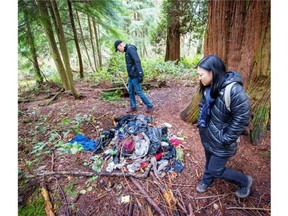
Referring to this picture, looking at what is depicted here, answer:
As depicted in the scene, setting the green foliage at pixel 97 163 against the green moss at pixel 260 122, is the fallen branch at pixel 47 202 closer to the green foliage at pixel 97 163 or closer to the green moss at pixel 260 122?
the green foliage at pixel 97 163

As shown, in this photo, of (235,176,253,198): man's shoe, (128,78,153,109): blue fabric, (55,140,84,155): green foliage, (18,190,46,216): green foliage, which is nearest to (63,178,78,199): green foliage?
(18,190,46,216): green foliage

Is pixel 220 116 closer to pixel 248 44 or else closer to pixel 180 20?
pixel 248 44

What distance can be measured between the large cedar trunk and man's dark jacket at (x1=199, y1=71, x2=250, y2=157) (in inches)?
57.4

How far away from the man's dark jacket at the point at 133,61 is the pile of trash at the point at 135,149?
53.1 inches

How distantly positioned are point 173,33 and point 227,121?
10963 mm

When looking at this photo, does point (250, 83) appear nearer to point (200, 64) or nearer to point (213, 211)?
point (200, 64)

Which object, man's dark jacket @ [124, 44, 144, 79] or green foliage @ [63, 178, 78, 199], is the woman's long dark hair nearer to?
green foliage @ [63, 178, 78, 199]

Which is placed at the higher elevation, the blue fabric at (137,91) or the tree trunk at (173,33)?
the tree trunk at (173,33)

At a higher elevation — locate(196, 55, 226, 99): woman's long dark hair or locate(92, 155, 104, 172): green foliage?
locate(196, 55, 226, 99): woman's long dark hair

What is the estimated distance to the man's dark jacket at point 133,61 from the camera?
4.44 m

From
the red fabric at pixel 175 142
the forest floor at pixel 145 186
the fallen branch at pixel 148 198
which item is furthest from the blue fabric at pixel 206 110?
the red fabric at pixel 175 142

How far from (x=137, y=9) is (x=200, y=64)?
51.4 ft

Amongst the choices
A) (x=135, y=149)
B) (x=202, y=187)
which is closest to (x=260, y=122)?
(x=202, y=187)

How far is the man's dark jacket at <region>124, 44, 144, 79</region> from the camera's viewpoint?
175 inches
